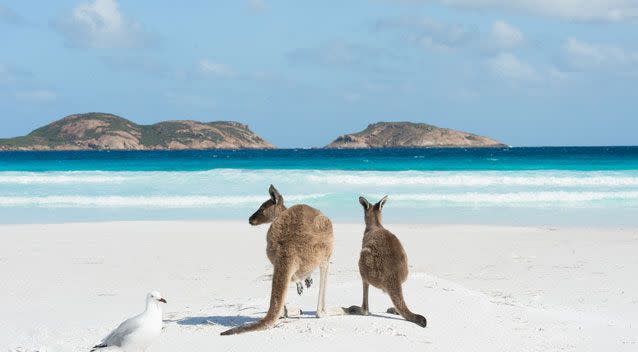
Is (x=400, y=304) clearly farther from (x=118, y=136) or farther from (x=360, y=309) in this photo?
(x=118, y=136)

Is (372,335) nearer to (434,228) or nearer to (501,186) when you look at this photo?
(434,228)

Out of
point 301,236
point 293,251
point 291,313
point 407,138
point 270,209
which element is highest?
point 407,138

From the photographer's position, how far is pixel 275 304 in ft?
18.3

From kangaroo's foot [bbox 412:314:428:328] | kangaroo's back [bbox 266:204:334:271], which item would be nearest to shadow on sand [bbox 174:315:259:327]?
kangaroo's back [bbox 266:204:334:271]

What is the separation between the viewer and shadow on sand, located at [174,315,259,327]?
6305 mm

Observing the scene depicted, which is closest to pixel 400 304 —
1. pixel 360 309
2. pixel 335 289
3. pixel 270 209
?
pixel 360 309

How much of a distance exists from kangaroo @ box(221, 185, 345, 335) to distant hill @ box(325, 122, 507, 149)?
13639 cm

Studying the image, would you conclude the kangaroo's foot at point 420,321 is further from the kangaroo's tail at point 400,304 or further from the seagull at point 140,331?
the seagull at point 140,331

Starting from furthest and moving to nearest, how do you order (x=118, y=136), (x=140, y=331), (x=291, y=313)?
(x=118, y=136) < (x=291, y=313) < (x=140, y=331)

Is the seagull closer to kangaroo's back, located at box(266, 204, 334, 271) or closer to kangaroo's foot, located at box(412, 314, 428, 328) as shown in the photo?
kangaroo's back, located at box(266, 204, 334, 271)

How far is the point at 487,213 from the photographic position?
63.7ft

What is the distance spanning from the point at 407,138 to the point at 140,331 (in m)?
141

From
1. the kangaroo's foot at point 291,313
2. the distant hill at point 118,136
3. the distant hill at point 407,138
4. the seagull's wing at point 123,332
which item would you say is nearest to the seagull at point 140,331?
the seagull's wing at point 123,332

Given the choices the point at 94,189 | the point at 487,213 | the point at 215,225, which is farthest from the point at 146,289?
the point at 94,189
